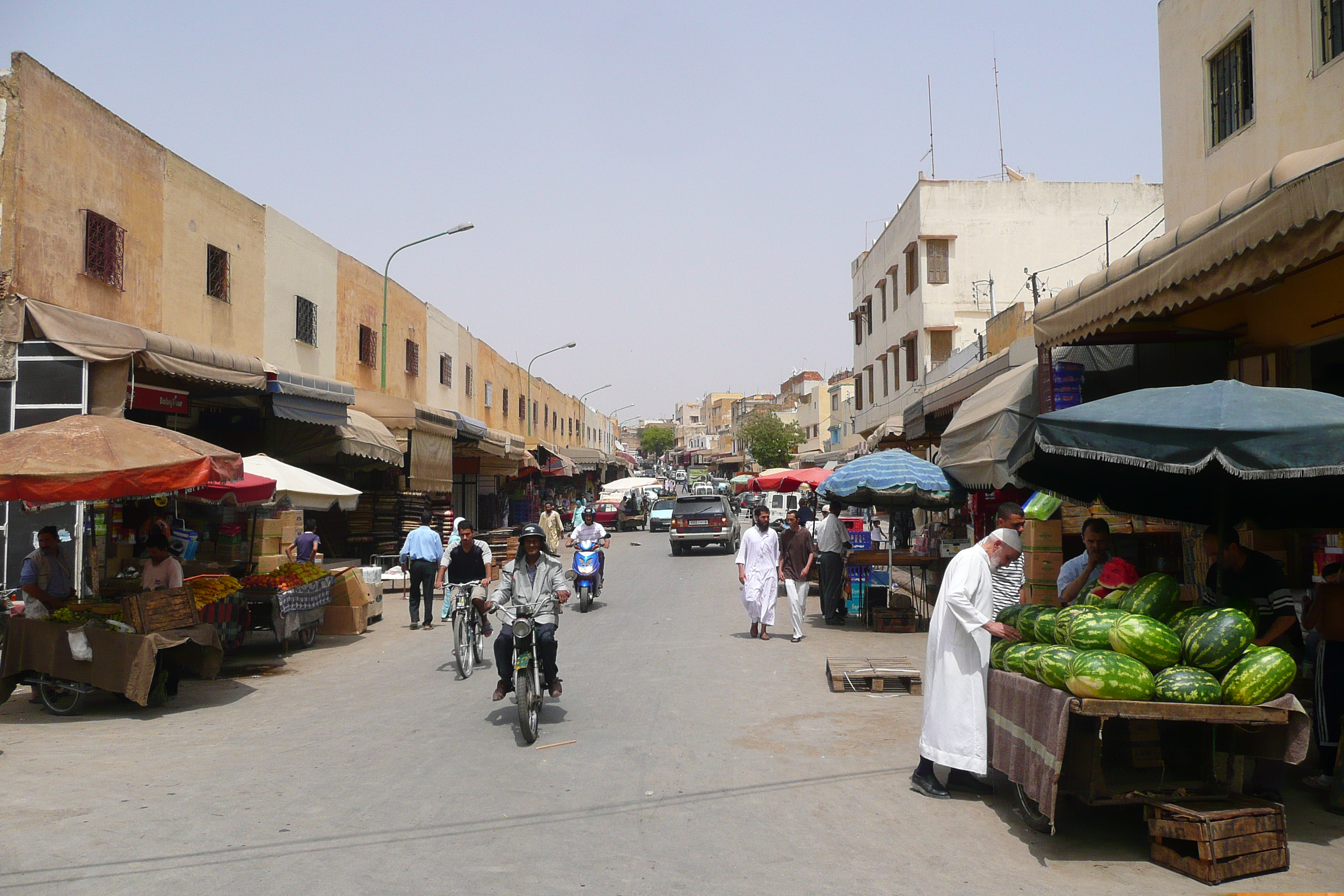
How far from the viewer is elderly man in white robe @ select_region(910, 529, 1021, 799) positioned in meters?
5.99

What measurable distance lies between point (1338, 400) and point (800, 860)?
402cm

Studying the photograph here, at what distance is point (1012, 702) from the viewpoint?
5.67 m

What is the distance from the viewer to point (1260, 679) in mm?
4898

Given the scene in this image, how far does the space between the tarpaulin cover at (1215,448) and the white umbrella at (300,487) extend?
9871 mm

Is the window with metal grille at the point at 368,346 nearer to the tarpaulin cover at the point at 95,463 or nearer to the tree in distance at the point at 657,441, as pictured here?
the tarpaulin cover at the point at 95,463

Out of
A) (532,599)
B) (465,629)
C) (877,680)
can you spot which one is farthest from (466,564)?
(877,680)

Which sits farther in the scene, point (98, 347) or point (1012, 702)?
point (98, 347)

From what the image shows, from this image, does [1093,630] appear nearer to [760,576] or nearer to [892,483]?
[760,576]

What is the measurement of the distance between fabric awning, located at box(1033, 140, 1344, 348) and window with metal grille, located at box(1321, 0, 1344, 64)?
10.6 ft

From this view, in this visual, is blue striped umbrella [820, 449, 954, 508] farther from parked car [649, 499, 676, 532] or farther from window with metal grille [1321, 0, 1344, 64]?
parked car [649, 499, 676, 532]

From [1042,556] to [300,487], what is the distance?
9.71 meters

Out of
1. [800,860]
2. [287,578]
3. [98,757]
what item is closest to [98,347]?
[287,578]

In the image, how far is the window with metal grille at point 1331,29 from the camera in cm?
933

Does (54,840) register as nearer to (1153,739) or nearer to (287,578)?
(1153,739)
